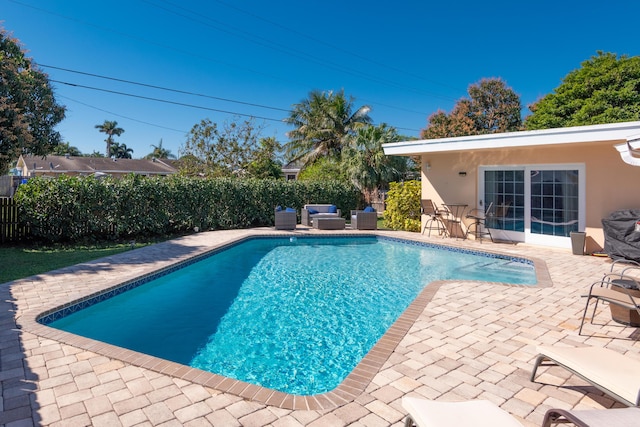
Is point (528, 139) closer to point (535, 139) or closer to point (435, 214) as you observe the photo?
point (535, 139)

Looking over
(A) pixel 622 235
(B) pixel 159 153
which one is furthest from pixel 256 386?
(B) pixel 159 153

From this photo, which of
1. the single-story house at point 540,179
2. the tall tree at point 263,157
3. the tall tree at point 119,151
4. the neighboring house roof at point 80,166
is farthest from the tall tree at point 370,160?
the tall tree at point 119,151

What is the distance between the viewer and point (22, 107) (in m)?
11.2

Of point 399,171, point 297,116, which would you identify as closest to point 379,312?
point 399,171

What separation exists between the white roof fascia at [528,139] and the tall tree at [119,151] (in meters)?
73.9

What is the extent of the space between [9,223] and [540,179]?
16.4 m

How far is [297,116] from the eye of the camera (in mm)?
30203

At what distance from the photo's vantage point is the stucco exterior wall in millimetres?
10047

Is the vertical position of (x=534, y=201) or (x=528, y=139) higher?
(x=528, y=139)

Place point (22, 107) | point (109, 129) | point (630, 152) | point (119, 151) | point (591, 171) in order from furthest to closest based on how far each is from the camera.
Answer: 1. point (119, 151)
2. point (109, 129)
3. point (22, 107)
4. point (591, 171)
5. point (630, 152)

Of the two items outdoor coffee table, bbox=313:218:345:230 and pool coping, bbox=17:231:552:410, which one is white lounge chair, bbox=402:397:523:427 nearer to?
pool coping, bbox=17:231:552:410

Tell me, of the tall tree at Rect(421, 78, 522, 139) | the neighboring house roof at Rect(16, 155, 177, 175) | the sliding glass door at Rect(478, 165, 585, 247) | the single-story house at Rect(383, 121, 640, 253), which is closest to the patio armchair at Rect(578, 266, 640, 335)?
the single-story house at Rect(383, 121, 640, 253)

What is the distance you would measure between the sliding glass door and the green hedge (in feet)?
31.5

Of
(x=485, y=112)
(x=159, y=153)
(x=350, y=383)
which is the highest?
(x=159, y=153)
